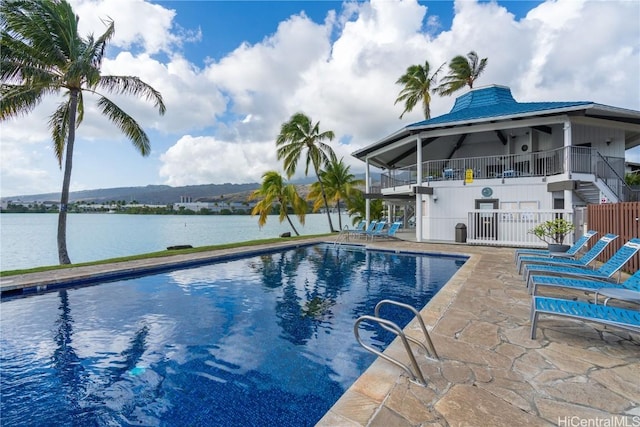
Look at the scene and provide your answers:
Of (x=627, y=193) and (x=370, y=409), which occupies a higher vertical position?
(x=627, y=193)

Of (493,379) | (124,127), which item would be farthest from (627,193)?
(124,127)

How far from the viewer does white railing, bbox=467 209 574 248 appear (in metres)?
12.6

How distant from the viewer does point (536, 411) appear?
92.7 inches

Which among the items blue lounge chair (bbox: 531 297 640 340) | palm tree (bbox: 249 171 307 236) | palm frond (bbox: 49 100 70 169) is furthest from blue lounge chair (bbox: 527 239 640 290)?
palm tree (bbox: 249 171 307 236)

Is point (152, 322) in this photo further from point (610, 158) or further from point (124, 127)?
point (610, 158)

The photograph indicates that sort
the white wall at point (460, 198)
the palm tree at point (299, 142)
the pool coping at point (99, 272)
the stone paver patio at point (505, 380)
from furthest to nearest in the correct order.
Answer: the palm tree at point (299, 142), the white wall at point (460, 198), the pool coping at point (99, 272), the stone paver patio at point (505, 380)

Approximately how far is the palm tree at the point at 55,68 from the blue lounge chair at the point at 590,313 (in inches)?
533

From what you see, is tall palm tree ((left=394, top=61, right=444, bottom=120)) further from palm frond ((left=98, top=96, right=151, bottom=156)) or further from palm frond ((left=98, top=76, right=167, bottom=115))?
palm frond ((left=98, top=96, right=151, bottom=156))

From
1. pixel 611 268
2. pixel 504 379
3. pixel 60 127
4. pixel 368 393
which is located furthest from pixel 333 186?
pixel 368 393

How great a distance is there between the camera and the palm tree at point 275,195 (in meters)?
21.0

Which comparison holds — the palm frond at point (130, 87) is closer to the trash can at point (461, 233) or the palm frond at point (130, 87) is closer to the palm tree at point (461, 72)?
the trash can at point (461, 233)

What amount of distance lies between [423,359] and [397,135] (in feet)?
48.2

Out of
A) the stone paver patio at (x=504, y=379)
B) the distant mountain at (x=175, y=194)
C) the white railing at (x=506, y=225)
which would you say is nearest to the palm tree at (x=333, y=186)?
the white railing at (x=506, y=225)

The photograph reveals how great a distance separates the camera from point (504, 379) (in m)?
2.80
